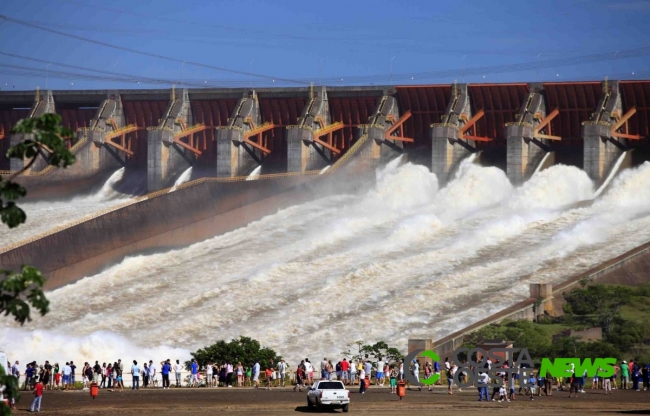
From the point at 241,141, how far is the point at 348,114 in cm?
810

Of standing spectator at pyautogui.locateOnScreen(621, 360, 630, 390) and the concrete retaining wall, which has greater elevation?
the concrete retaining wall

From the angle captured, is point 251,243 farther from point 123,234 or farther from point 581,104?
point 581,104

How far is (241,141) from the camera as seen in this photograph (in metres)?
89.4

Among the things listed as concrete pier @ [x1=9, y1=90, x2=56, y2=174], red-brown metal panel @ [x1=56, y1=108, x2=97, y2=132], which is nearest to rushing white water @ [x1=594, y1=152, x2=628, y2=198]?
red-brown metal panel @ [x1=56, y1=108, x2=97, y2=132]

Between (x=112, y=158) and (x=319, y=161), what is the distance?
60.5ft

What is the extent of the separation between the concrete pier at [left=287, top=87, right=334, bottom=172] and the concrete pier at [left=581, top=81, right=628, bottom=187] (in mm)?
19197

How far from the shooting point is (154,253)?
78625mm

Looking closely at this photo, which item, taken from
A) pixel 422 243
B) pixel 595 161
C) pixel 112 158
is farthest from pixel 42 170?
pixel 595 161

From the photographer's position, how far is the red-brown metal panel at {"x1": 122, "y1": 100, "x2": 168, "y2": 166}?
318 ft

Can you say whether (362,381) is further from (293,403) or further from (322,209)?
(322,209)

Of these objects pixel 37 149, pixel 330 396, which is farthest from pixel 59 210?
pixel 37 149

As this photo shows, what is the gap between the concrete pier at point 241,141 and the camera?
292 ft

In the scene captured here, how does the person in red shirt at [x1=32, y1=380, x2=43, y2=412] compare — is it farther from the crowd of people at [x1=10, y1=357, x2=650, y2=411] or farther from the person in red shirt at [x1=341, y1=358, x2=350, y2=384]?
the person in red shirt at [x1=341, y1=358, x2=350, y2=384]

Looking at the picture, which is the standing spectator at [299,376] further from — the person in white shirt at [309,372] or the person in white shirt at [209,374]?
the person in white shirt at [209,374]
